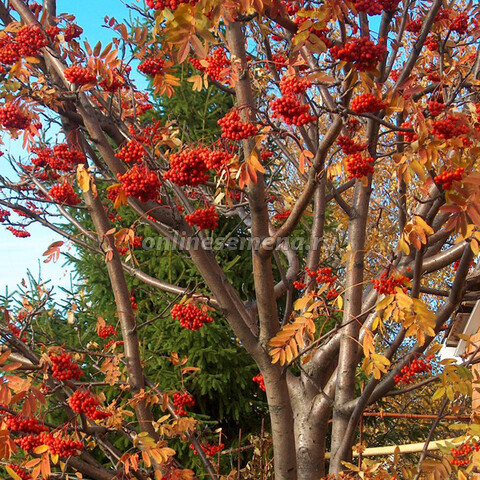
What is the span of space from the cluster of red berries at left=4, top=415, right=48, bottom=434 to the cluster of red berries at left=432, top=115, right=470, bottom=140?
8.19 feet

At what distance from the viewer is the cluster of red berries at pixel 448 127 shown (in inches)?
103

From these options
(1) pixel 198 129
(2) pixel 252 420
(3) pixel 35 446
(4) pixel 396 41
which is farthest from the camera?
(1) pixel 198 129

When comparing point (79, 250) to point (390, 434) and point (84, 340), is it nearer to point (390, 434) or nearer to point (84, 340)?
point (84, 340)

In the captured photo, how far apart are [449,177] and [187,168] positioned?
3.89 ft

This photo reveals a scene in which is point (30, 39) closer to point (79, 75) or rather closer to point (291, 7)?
point (79, 75)

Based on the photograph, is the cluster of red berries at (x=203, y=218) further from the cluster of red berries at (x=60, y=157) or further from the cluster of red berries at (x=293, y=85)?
the cluster of red berries at (x=60, y=157)

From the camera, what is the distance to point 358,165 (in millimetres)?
3039

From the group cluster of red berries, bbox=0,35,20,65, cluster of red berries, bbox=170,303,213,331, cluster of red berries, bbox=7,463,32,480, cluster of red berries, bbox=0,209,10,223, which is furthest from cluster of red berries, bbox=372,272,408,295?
cluster of red berries, bbox=0,209,10,223

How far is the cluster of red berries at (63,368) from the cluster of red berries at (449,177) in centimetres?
216

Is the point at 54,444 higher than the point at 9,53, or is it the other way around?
the point at 9,53

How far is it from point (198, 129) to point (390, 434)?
497 centimetres

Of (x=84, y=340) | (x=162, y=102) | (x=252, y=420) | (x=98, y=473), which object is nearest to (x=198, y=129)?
(x=162, y=102)

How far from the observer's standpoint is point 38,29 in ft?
11.3

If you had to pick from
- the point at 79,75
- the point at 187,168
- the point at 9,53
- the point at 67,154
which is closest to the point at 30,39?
the point at 9,53
